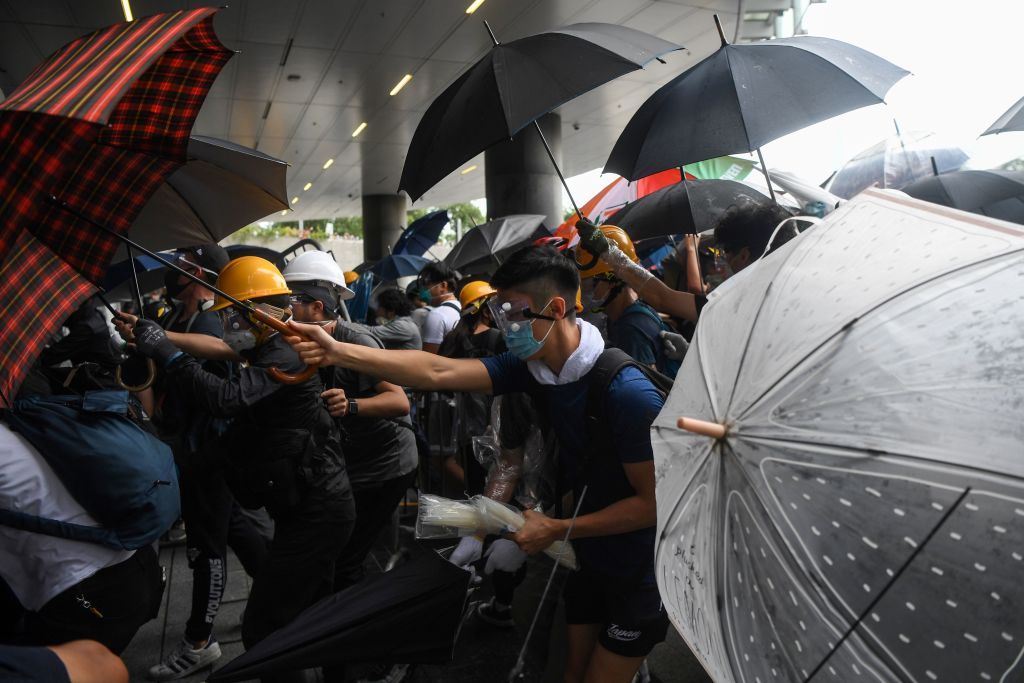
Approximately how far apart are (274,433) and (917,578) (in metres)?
2.71

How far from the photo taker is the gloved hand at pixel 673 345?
3477mm

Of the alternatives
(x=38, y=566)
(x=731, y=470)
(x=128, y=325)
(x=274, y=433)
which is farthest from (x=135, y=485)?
(x=731, y=470)

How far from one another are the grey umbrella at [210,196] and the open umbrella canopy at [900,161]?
557 centimetres

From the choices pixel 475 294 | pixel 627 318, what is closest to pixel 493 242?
pixel 475 294

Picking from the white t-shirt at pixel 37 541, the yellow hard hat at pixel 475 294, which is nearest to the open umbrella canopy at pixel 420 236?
the yellow hard hat at pixel 475 294

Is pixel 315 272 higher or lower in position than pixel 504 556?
higher

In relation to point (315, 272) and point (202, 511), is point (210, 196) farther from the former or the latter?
point (202, 511)

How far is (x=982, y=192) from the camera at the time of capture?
513cm

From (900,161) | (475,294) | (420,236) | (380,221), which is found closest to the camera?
(475,294)

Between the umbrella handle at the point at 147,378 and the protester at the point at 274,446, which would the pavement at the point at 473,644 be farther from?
the umbrella handle at the point at 147,378

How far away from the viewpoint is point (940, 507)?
97 cm

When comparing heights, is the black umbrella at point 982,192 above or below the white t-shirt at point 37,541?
above

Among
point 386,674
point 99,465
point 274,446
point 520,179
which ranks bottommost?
point 386,674

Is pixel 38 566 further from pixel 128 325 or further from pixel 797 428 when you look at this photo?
pixel 797 428
